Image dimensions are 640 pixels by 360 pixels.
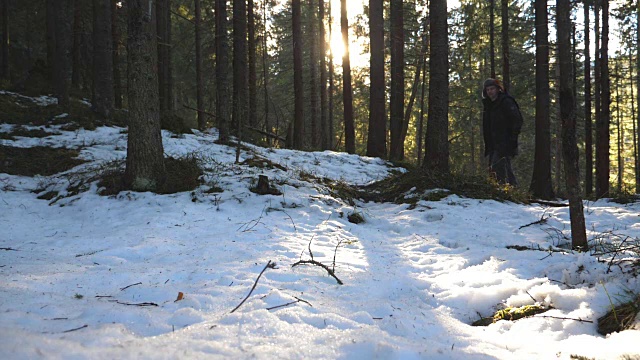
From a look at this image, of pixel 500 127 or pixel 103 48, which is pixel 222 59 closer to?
pixel 103 48

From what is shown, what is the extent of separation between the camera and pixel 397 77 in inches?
589

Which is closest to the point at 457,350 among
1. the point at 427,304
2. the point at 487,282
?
the point at 427,304

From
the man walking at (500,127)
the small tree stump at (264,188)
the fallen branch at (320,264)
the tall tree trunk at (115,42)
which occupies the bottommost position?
the fallen branch at (320,264)

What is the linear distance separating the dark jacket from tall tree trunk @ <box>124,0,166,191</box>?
261 inches

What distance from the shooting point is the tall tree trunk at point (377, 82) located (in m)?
12.5

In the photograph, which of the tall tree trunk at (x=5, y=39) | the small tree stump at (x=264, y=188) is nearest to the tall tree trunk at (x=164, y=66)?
the tall tree trunk at (x=5, y=39)

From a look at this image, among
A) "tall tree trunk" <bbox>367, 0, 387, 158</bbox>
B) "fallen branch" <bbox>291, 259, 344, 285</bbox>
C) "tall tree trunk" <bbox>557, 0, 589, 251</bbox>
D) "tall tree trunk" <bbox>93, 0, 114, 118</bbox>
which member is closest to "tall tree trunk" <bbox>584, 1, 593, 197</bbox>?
"tall tree trunk" <bbox>367, 0, 387, 158</bbox>

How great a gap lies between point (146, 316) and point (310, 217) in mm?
3618

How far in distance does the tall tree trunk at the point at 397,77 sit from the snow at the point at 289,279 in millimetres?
8455

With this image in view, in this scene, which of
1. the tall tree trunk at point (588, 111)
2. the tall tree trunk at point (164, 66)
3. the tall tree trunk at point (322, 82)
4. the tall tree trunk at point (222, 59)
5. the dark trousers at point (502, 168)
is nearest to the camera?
the dark trousers at point (502, 168)

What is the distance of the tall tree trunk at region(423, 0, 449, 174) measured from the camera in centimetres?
725

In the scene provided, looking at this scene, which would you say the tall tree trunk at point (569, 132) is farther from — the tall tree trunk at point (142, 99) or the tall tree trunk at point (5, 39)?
the tall tree trunk at point (5, 39)

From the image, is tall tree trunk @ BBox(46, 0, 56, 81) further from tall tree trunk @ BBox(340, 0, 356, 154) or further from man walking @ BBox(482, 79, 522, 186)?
man walking @ BBox(482, 79, 522, 186)

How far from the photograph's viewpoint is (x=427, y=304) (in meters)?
2.68
